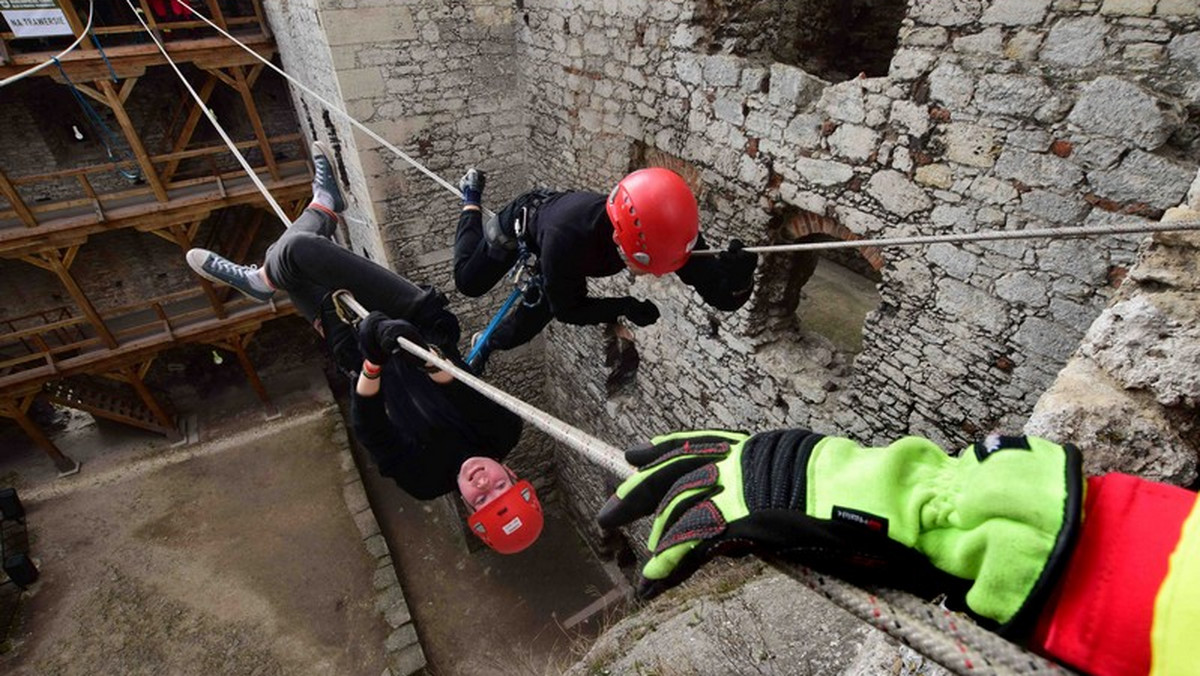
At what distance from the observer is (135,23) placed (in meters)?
9.31

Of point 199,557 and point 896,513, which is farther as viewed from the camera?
point 199,557

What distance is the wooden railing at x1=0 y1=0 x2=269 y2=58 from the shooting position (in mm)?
8336

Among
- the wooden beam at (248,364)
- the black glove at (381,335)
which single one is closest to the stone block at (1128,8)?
the black glove at (381,335)

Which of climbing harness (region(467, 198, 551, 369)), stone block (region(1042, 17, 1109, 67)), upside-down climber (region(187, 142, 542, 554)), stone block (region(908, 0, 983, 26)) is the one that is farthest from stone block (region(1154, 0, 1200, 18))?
upside-down climber (region(187, 142, 542, 554))

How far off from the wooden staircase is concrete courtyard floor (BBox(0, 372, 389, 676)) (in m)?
0.36

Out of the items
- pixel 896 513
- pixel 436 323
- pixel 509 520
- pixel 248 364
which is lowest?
pixel 248 364

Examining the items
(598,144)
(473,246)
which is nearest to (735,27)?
(598,144)

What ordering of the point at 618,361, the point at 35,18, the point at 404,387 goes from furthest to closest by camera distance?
the point at 35,18, the point at 618,361, the point at 404,387

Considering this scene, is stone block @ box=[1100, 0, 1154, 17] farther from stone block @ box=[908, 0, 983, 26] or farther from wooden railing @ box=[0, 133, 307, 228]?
wooden railing @ box=[0, 133, 307, 228]

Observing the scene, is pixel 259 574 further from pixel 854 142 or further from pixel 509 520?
pixel 854 142

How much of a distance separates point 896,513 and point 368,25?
595 cm

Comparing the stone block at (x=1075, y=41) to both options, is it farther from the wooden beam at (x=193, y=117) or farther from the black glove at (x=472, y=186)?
the wooden beam at (x=193, y=117)

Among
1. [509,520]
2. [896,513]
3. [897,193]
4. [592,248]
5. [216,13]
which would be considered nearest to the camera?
[896,513]

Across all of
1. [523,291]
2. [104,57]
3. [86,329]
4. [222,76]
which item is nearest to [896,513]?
[523,291]
